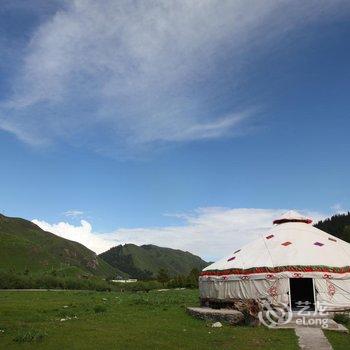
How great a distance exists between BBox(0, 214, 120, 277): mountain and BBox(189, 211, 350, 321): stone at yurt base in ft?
177

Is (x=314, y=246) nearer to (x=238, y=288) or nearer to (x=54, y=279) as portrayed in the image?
(x=238, y=288)

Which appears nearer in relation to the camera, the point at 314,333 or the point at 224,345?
the point at 224,345

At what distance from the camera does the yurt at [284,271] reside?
18172 mm

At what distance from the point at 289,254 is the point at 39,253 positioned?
8300cm

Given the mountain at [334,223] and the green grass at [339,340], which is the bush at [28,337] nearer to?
→ the green grass at [339,340]

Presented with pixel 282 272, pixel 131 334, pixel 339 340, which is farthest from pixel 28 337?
pixel 282 272

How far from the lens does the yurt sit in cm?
1817

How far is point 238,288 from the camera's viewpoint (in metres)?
19.5

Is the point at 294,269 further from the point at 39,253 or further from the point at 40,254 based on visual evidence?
the point at 39,253

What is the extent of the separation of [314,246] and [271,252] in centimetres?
175

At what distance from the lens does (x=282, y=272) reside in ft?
59.6

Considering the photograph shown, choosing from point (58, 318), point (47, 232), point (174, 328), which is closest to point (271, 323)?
point (174, 328)

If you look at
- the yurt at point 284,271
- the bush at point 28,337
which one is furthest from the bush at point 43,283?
the bush at point 28,337

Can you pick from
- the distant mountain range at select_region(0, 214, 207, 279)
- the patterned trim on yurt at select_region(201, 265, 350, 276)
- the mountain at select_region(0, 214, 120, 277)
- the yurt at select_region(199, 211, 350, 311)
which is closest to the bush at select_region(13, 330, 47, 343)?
the yurt at select_region(199, 211, 350, 311)
